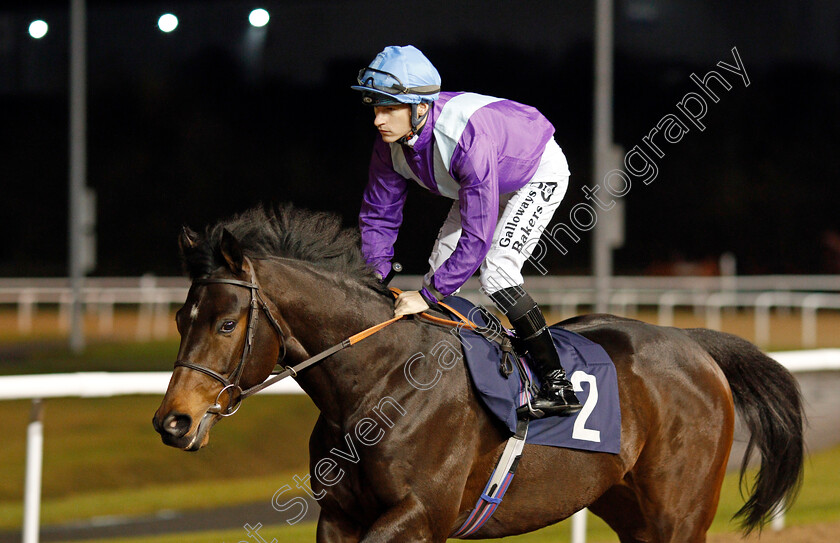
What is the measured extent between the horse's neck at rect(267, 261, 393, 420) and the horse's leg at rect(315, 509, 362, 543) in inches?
10.9

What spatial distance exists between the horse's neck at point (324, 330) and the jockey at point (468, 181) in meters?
0.18

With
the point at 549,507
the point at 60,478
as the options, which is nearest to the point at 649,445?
the point at 549,507

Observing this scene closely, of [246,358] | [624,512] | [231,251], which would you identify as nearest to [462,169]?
[231,251]

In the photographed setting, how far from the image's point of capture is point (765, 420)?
144 inches

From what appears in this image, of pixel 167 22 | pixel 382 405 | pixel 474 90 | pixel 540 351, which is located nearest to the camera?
pixel 382 405

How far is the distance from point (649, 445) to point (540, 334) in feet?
2.00

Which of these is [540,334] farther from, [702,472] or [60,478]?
[60,478]

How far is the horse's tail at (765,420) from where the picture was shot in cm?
365

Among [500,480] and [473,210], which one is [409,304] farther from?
[500,480]

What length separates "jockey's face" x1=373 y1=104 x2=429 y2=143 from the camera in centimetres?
278

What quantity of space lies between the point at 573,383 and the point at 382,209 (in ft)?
2.57

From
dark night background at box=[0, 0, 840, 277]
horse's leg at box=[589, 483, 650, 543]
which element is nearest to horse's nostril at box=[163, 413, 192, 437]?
horse's leg at box=[589, 483, 650, 543]

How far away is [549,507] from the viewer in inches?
117

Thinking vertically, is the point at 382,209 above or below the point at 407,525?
above
